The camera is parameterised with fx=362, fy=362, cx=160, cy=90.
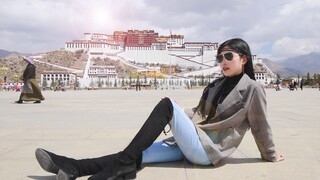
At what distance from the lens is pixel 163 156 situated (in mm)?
3094

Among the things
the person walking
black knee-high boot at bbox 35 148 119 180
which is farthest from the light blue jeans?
black knee-high boot at bbox 35 148 119 180

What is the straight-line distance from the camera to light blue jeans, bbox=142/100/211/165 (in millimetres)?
2749

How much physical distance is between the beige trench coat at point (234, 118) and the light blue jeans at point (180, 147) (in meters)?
0.07

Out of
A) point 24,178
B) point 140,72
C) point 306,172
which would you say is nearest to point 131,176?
point 24,178

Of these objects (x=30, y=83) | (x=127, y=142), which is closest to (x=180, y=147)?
(x=127, y=142)

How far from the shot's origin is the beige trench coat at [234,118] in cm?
291

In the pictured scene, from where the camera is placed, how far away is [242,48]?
2973 mm

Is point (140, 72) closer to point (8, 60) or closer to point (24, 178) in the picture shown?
point (8, 60)

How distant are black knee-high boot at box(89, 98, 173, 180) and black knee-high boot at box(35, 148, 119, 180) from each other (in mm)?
146

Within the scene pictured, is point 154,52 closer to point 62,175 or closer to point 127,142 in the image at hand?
point 127,142

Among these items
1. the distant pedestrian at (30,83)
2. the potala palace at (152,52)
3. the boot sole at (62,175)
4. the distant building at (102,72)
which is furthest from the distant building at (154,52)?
the boot sole at (62,175)

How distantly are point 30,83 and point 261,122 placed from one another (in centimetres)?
1074

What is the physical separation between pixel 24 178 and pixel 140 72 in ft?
343

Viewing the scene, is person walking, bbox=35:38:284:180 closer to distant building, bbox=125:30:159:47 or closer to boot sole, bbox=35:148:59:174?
boot sole, bbox=35:148:59:174
